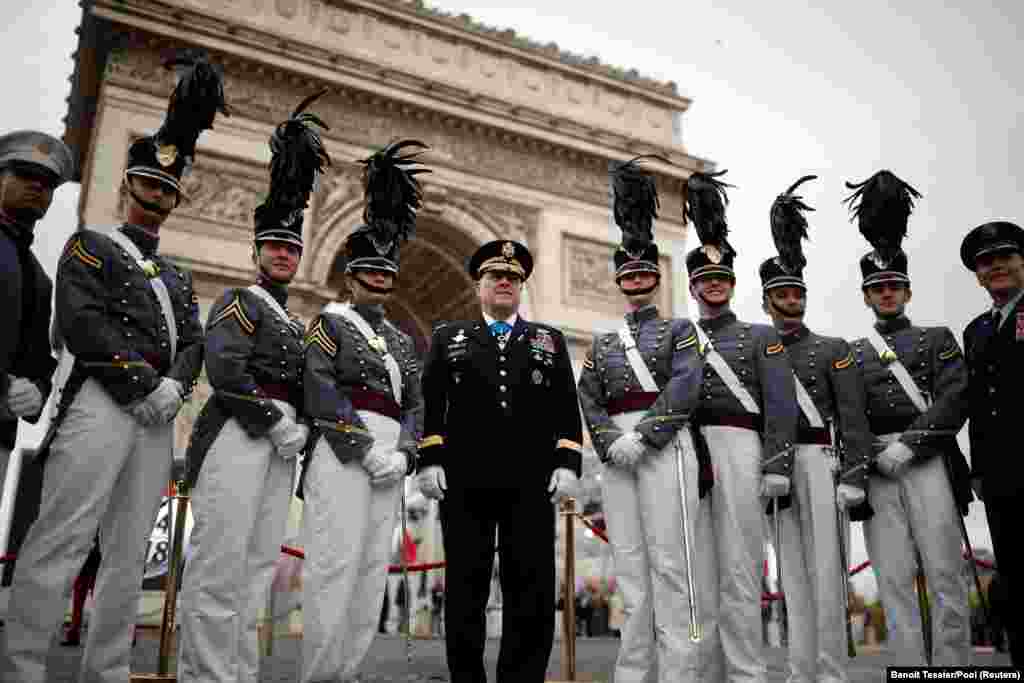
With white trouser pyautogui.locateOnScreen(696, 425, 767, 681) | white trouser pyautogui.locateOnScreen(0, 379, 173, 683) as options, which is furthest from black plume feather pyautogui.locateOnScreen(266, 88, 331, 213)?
white trouser pyautogui.locateOnScreen(696, 425, 767, 681)

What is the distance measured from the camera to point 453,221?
1703 cm

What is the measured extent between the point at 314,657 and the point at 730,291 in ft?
10.1

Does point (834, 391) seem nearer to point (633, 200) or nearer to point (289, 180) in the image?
point (633, 200)

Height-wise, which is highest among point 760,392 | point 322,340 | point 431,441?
point 322,340

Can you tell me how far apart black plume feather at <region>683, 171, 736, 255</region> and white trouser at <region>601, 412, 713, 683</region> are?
4.34 feet

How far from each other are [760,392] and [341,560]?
2488 millimetres

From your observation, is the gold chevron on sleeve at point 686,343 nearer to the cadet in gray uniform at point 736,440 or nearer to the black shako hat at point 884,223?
the cadet in gray uniform at point 736,440

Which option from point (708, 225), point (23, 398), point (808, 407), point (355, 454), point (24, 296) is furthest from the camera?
point (708, 225)

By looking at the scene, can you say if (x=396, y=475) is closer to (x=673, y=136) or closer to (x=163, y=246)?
(x=163, y=246)

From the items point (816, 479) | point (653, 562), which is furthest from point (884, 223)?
point (653, 562)

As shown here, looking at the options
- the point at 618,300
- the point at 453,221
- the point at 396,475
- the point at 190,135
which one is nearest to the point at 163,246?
the point at 453,221

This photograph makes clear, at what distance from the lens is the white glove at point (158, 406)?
143 inches

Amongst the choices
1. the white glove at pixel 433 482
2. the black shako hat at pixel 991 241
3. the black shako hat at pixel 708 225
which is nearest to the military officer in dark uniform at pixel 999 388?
the black shako hat at pixel 991 241

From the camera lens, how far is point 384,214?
482 cm
